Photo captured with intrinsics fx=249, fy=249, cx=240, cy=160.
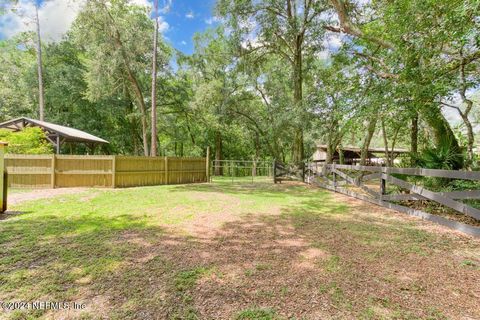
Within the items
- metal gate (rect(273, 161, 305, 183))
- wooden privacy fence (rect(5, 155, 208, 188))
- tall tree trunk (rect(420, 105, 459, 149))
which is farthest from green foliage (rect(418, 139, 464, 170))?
wooden privacy fence (rect(5, 155, 208, 188))

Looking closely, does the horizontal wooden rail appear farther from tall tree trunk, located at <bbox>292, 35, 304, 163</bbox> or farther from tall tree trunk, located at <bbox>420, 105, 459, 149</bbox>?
tall tree trunk, located at <bbox>292, 35, 304, 163</bbox>

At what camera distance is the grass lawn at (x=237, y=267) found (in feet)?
6.59

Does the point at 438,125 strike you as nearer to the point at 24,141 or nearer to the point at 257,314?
the point at 257,314

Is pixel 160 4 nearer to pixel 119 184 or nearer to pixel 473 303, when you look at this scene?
pixel 119 184

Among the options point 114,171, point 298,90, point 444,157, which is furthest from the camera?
point 298,90

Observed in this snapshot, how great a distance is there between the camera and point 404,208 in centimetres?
562

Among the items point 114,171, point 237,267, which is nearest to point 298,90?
point 114,171

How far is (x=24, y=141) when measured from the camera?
10.8 m

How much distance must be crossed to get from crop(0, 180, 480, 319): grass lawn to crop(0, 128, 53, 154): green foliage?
25.4 ft

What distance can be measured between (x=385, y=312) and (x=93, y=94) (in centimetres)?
1779

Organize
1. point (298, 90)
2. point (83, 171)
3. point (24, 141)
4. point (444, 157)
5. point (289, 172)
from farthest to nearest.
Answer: point (298, 90) → point (289, 172) → point (24, 141) → point (83, 171) → point (444, 157)

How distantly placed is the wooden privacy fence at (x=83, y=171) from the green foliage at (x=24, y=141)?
1.81 m

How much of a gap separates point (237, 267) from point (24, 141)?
1241 centimetres

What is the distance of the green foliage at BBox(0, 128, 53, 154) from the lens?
34.5ft
